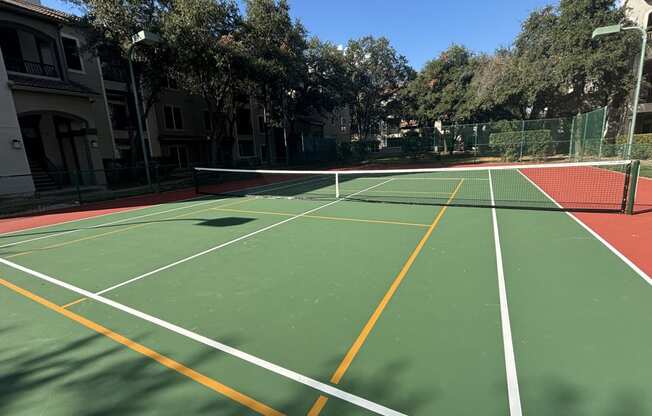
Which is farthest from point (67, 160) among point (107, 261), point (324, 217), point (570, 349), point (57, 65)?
point (570, 349)

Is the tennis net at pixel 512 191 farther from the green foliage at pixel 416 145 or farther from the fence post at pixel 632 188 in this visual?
the green foliage at pixel 416 145

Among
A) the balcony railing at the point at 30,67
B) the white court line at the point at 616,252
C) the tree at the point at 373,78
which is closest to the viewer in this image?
the white court line at the point at 616,252

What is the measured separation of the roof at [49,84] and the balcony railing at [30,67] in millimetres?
811

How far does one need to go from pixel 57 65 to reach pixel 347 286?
23.8 meters

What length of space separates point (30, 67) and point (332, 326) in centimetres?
2465

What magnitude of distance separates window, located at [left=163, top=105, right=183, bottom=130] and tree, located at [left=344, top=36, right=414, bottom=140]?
18.9 m

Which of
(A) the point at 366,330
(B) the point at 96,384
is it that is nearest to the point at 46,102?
(B) the point at 96,384

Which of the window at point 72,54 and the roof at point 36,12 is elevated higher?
the roof at point 36,12

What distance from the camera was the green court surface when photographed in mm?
2701

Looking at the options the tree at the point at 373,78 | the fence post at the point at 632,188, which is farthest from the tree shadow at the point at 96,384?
the tree at the point at 373,78

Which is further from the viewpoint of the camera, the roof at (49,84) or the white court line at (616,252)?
the roof at (49,84)

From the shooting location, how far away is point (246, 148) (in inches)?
1460

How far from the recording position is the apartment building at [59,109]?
15.5 meters

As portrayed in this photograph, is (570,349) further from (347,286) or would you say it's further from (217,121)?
(217,121)
